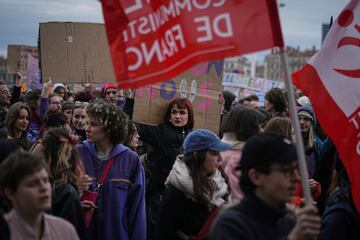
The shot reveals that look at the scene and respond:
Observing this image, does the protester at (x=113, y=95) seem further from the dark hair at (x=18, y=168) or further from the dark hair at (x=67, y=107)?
the dark hair at (x=18, y=168)

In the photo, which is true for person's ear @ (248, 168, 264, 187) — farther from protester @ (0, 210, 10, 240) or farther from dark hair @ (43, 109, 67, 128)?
dark hair @ (43, 109, 67, 128)

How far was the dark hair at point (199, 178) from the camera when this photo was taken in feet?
16.8

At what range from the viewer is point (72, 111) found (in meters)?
8.45

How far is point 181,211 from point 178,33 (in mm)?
1432

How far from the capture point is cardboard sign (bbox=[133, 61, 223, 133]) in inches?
298

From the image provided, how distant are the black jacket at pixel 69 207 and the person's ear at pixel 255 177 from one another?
1.53 meters

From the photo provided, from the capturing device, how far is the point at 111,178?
6.00 m

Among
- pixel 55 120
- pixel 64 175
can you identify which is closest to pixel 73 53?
pixel 55 120

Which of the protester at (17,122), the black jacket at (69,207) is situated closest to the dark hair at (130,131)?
the protester at (17,122)

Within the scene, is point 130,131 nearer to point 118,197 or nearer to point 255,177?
point 118,197

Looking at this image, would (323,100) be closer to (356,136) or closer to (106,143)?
(356,136)

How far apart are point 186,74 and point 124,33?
375 cm

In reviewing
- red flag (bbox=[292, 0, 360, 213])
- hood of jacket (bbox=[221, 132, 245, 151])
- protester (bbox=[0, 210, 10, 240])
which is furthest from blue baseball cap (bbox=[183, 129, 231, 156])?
protester (bbox=[0, 210, 10, 240])

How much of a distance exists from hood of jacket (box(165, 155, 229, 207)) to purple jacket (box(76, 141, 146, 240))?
70 cm
